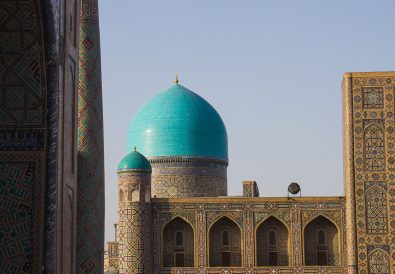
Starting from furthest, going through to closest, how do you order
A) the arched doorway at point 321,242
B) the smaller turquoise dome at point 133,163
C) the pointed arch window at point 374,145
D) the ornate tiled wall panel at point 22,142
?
1. the smaller turquoise dome at point 133,163
2. the arched doorway at point 321,242
3. the pointed arch window at point 374,145
4. the ornate tiled wall panel at point 22,142

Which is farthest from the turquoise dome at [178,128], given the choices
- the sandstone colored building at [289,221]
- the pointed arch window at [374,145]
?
the pointed arch window at [374,145]

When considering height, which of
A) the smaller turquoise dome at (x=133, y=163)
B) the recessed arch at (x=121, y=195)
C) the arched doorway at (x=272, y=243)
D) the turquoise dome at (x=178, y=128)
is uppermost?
the turquoise dome at (x=178, y=128)

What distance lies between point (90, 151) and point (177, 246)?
581 inches

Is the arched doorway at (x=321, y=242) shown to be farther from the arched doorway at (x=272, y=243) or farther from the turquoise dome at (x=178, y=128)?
the turquoise dome at (x=178, y=128)

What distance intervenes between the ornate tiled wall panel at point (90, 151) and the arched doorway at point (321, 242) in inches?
577

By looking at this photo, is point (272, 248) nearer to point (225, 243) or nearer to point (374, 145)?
point (225, 243)

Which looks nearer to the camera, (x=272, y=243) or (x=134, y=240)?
(x=134, y=240)

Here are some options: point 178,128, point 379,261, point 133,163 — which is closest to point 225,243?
point 133,163

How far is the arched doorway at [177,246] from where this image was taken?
2389 cm

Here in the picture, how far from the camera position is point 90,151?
9398 mm

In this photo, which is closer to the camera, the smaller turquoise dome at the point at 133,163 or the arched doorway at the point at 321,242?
the arched doorway at the point at 321,242

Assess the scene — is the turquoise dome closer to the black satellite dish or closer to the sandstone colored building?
the sandstone colored building

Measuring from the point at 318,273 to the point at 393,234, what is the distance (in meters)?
2.13

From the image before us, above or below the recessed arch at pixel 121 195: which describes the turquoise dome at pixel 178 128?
above
